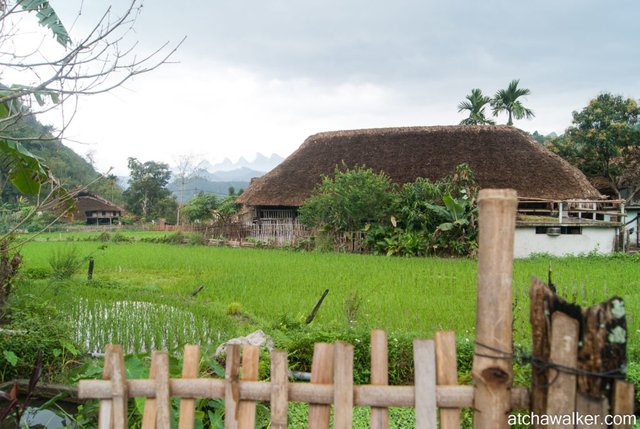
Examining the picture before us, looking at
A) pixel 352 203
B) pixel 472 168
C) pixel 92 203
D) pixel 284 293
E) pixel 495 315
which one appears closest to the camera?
pixel 495 315

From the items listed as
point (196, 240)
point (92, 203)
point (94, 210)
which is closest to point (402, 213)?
point (196, 240)

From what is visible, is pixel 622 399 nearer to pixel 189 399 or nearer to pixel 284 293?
pixel 189 399

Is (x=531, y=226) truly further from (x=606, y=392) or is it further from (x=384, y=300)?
(x=606, y=392)

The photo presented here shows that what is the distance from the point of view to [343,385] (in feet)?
6.12

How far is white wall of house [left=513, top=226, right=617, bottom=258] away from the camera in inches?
562

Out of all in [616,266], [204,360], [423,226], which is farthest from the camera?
[423,226]

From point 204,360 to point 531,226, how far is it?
493 inches

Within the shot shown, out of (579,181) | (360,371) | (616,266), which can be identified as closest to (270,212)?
(579,181)

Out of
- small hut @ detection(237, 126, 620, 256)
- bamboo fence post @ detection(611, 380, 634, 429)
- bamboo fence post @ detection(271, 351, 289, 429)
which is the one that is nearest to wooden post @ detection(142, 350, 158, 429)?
bamboo fence post @ detection(271, 351, 289, 429)

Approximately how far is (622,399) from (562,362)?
23 cm

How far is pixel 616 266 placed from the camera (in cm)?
1144

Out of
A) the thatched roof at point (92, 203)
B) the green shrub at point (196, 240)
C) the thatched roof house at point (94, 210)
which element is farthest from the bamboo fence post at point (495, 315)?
the thatched roof at point (92, 203)

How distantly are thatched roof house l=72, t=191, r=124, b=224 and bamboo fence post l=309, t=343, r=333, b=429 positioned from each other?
40.2m

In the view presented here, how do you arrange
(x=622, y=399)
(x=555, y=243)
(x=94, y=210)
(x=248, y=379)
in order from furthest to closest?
(x=94, y=210)
(x=555, y=243)
(x=248, y=379)
(x=622, y=399)
